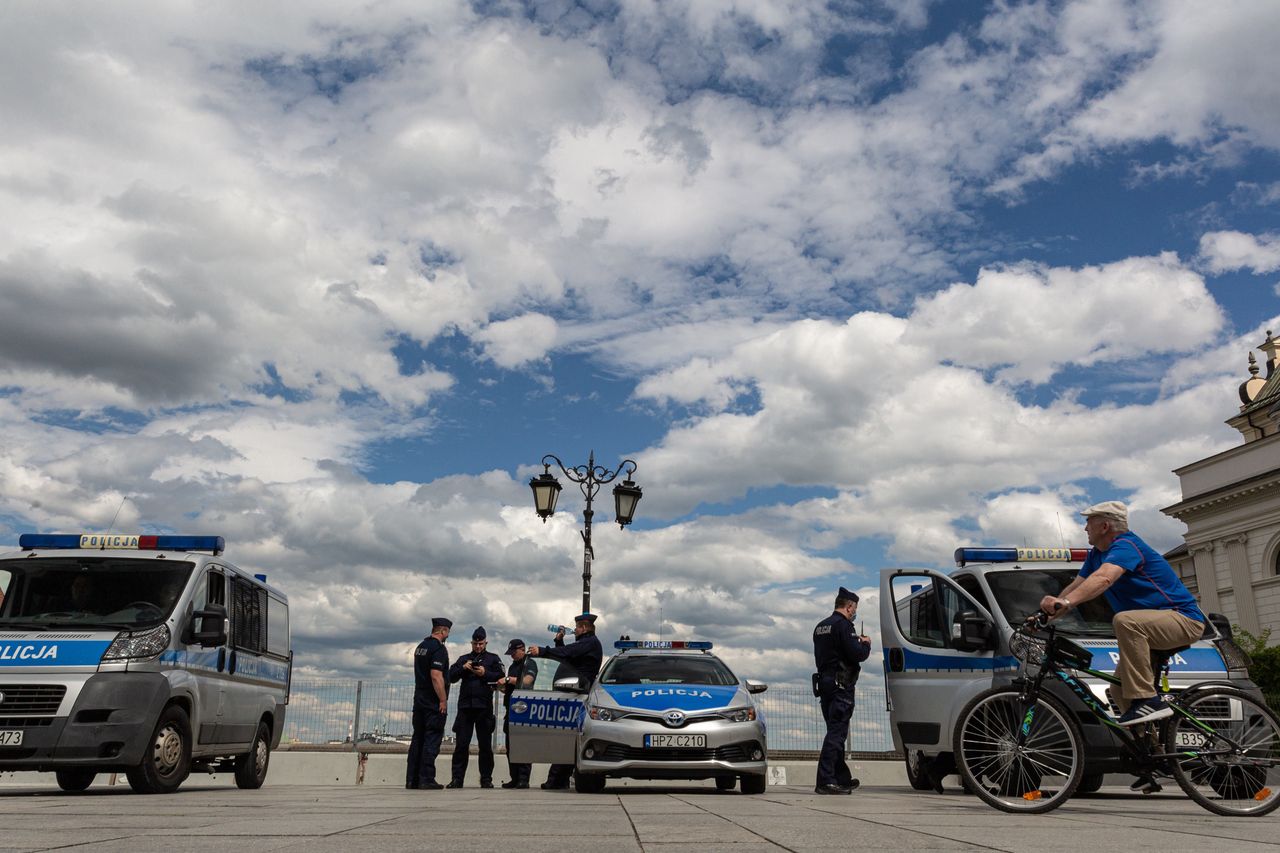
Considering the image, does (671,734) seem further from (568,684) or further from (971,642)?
(971,642)

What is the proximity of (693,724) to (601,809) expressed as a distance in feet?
10.3

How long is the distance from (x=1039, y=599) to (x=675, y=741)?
3.56 m

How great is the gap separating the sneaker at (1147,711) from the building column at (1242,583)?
4364cm

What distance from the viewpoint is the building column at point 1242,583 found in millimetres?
44594

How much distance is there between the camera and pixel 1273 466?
44.9 m

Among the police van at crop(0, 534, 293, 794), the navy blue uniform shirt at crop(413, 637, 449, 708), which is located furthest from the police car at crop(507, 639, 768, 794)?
the police van at crop(0, 534, 293, 794)

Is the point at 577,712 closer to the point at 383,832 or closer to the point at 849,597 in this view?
the point at 849,597

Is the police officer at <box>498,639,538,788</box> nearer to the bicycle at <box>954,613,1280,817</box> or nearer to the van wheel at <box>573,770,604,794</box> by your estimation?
the van wheel at <box>573,770,604,794</box>

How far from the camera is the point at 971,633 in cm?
932

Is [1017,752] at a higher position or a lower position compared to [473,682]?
lower

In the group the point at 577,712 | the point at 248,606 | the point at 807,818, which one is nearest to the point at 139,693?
the point at 248,606

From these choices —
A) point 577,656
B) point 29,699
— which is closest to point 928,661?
point 577,656

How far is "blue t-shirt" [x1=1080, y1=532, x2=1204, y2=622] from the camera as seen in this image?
6.55 metres

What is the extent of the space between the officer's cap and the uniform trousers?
790cm
